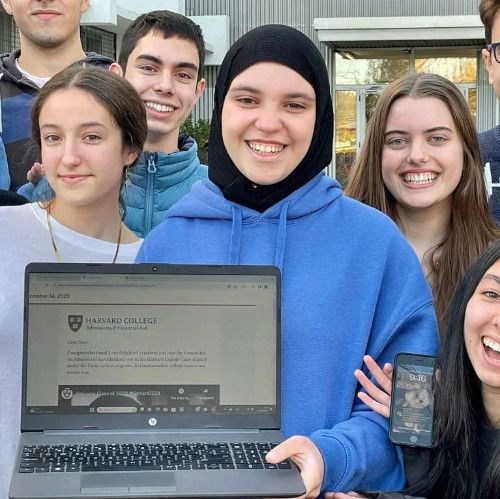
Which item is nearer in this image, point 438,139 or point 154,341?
point 154,341

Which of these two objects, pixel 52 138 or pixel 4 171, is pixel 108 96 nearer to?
pixel 52 138

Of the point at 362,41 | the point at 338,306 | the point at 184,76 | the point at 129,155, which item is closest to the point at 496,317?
the point at 338,306

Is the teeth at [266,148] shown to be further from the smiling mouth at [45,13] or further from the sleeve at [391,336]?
the smiling mouth at [45,13]

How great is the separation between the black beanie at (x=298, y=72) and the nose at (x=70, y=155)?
0.46 m

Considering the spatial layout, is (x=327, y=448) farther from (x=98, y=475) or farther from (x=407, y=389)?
(x=98, y=475)

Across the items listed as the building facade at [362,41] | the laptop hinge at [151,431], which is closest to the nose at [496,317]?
the laptop hinge at [151,431]

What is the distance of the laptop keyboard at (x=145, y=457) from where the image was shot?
2189 millimetres

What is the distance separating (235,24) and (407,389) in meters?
20.9

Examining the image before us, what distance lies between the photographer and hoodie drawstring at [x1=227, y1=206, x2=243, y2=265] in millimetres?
2566

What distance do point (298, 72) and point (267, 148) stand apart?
0.22 metres

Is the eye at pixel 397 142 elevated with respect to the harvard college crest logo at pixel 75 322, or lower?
elevated

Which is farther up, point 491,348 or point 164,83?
point 164,83

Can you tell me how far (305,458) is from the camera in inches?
87.0

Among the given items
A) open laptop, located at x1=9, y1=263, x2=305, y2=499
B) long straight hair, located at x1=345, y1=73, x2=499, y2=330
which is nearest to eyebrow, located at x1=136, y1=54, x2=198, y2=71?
long straight hair, located at x1=345, y1=73, x2=499, y2=330
